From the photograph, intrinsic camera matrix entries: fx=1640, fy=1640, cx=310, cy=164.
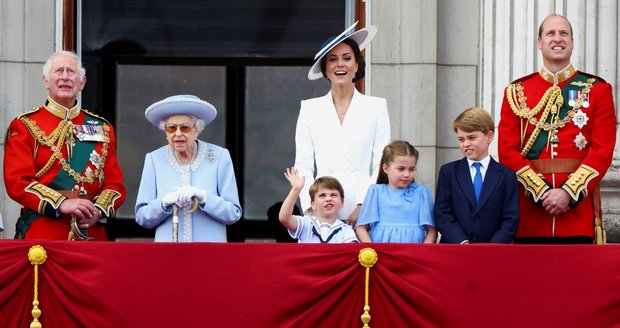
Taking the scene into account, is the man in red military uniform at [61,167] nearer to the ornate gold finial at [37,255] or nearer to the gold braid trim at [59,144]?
the gold braid trim at [59,144]

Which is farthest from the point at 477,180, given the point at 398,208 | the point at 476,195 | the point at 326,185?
the point at 326,185

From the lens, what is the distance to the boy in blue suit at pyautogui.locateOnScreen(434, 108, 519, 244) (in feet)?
28.6

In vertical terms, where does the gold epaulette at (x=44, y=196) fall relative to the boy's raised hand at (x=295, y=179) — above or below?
below

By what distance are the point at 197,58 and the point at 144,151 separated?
2.39m

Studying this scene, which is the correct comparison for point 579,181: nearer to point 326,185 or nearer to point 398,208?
point 398,208

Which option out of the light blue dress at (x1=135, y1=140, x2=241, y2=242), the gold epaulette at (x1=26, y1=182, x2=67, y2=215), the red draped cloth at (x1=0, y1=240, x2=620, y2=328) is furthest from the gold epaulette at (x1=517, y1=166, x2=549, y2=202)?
the gold epaulette at (x1=26, y1=182, x2=67, y2=215)

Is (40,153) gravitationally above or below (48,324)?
above

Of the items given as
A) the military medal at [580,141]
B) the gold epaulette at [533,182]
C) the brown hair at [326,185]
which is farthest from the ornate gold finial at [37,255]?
the military medal at [580,141]

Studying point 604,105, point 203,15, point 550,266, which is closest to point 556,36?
point 604,105

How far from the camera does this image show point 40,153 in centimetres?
898

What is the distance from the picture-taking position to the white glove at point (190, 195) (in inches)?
341

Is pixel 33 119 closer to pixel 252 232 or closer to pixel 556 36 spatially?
pixel 556 36

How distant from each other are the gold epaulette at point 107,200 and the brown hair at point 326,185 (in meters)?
1.09

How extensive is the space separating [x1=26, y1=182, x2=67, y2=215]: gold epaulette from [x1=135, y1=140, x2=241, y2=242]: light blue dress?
44cm
